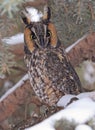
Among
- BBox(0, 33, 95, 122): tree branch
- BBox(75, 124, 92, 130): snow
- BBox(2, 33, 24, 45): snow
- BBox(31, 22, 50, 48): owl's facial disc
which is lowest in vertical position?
BBox(0, 33, 95, 122): tree branch

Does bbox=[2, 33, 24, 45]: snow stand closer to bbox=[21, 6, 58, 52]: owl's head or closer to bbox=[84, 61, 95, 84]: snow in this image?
bbox=[21, 6, 58, 52]: owl's head

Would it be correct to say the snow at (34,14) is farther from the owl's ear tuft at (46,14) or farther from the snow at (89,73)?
the snow at (89,73)

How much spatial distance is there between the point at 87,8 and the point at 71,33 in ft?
1.17

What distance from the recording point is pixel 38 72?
2012 millimetres

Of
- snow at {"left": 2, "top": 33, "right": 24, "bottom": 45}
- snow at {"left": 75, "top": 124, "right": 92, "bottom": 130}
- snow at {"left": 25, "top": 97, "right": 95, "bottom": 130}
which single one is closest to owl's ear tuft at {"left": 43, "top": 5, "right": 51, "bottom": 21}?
snow at {"left": 2, "top": 33, "right": 24, "bottom": 45}

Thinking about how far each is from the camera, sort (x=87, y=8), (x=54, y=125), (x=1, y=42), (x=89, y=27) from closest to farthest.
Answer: (x=54, y=125) → (x=1, y=42) → (x=87, y=8) → (x=89, y=27)

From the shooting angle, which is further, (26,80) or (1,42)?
(26,80)

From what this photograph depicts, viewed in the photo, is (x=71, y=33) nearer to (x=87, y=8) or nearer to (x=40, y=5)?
(x=40, y=5)

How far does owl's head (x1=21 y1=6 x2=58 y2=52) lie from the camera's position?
1.85 metres

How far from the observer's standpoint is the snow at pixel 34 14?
1.77m

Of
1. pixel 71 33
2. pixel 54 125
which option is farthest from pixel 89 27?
pixel 54 125

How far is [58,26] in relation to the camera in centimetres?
192

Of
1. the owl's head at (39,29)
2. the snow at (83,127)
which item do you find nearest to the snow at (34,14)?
the owl's head at (39,29)

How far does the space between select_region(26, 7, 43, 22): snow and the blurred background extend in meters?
0.03
